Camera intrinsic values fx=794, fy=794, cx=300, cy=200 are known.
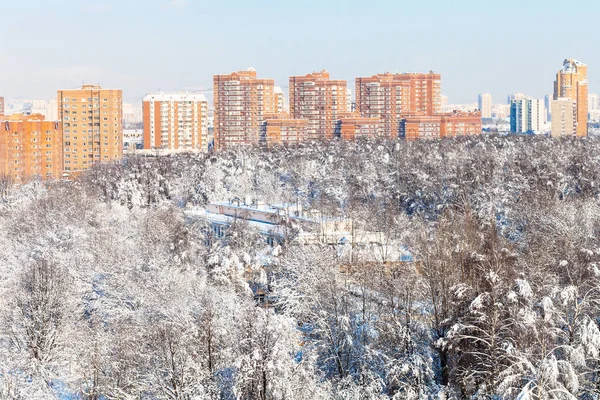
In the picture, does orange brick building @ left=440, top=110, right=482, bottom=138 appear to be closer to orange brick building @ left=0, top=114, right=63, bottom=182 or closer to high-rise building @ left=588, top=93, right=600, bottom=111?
orange brick building @ left=0, top=114, right=63, bottom=182

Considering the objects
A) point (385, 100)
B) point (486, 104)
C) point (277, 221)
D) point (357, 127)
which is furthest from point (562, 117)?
point (486, 104)

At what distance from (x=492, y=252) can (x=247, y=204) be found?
720 inches

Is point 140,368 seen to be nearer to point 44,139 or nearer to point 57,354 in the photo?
point 57,354

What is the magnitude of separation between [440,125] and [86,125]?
961 inches

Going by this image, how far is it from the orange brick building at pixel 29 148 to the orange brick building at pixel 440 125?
23.3m

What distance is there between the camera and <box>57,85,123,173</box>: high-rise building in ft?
158

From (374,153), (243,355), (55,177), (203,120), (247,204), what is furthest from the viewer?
(203,120)

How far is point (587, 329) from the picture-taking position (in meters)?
11.0

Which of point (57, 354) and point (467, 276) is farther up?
point (467, 276)

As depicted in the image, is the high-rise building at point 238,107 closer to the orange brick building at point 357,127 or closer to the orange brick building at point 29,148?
the orange brick building at point 357,127

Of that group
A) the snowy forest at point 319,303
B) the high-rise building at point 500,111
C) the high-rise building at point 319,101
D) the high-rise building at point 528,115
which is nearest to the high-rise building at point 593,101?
the high-rise building at point 500,111

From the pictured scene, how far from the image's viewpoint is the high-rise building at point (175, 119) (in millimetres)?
59562

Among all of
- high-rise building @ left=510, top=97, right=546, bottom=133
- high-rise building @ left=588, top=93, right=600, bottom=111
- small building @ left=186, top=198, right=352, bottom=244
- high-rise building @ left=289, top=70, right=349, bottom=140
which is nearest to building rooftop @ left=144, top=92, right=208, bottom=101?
high-rise building @ left=289, top=70, right=349, bottom=140

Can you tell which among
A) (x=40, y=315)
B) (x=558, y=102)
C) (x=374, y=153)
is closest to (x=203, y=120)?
(x=374, y=153)
